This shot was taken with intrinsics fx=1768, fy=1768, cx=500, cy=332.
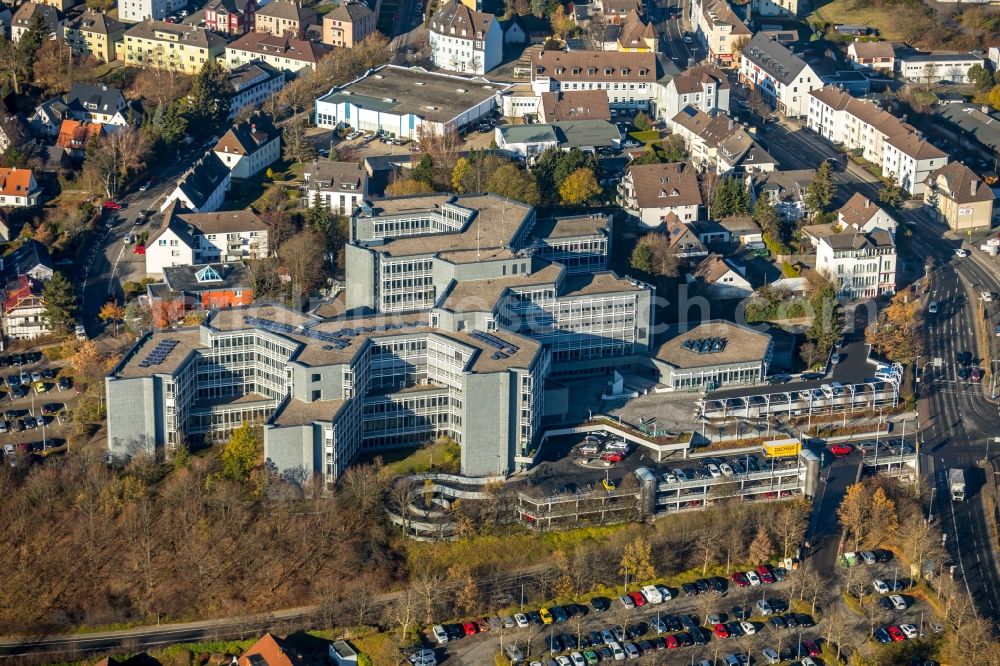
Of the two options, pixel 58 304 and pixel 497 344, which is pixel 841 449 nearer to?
pixel 497 344

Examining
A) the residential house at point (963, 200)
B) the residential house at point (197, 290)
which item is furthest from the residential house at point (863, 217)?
the residential house at point (197, 290)

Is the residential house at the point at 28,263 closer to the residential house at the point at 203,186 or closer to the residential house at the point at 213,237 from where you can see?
the residential house at the point at 213,237

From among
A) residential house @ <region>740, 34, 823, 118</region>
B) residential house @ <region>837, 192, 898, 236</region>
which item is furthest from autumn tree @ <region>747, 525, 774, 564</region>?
residential house @ <region>740, 34, 823, 118</region>

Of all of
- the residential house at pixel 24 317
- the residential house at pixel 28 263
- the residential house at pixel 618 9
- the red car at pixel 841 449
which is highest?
the residential house at pixel 618 9

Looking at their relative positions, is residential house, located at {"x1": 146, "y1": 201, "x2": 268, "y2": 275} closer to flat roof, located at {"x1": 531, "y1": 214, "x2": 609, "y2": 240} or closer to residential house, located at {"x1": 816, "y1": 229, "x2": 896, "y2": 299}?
flat roof, located at {"x1": 531, "y1": 214, "x2": 609, "y2": 240}

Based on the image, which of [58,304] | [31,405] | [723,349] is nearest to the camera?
[31,405]

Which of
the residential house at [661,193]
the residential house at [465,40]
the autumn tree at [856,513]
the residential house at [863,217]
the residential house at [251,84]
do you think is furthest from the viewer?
the residential house at [465,40]

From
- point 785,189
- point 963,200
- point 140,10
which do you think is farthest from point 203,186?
point 963,200
